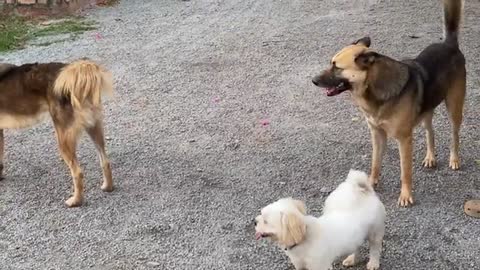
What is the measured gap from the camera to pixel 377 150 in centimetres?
492

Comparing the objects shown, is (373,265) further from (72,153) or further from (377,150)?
(72,153)

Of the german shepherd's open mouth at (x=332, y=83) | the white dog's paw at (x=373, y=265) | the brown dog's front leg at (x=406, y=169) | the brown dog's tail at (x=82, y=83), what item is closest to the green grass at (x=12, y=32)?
the brown dog's tail at (x=82, y=83)

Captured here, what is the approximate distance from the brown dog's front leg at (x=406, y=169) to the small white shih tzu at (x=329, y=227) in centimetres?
86

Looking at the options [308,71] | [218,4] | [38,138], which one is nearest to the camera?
[38,138]

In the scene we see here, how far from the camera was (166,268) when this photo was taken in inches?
161

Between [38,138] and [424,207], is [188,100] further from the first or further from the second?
[424,207]

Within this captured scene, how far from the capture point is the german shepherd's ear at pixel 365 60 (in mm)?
4418

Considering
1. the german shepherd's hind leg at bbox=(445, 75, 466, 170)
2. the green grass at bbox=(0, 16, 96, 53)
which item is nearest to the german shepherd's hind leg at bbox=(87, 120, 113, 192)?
the german shepherd's hind leg at bbox=(445, 75, 466, 170)

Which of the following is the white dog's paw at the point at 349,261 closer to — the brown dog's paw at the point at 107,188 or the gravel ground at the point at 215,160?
the gravel ground at the point at 215,160

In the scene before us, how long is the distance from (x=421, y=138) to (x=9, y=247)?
3.28 m

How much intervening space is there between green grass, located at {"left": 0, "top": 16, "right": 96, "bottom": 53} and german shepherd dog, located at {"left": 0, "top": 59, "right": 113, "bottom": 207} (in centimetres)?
378

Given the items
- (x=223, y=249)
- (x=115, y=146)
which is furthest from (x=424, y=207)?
(x=115, y=146)

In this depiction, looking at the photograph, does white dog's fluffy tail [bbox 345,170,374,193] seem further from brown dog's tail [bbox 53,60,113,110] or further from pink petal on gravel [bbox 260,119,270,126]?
A: pink petal on gravel [bbox 260,119,270,126]

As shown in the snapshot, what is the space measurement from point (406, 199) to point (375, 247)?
89 cm
